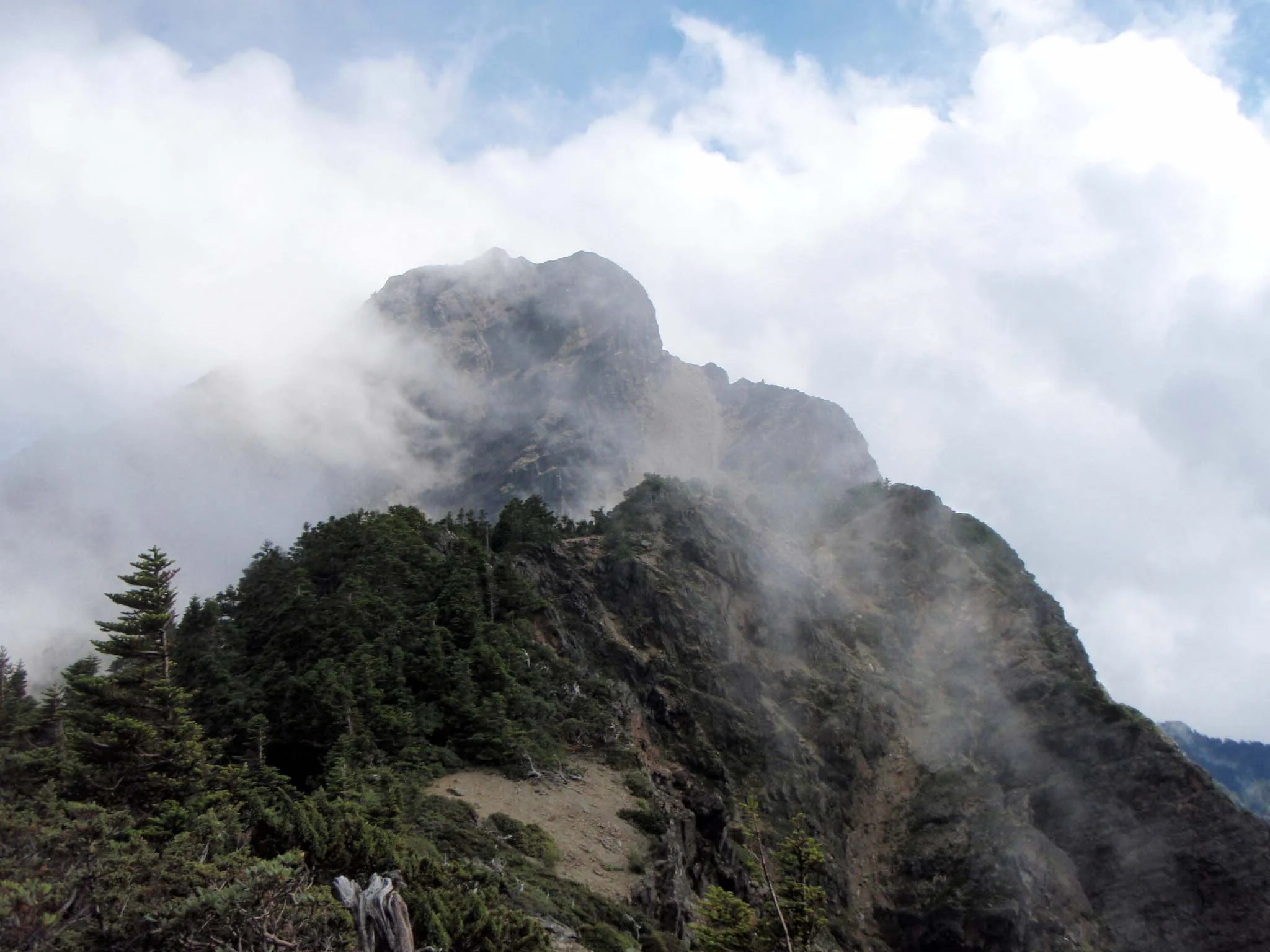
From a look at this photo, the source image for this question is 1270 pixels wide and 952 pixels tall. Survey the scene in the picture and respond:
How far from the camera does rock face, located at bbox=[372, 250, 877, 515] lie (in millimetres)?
94750

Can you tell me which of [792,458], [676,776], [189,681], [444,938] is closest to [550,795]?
[676,776]

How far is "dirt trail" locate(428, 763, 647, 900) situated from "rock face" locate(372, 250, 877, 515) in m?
51.8

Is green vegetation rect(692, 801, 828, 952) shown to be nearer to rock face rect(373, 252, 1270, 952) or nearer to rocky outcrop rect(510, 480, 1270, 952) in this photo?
rock face rect(373, 252, 1270, 952)

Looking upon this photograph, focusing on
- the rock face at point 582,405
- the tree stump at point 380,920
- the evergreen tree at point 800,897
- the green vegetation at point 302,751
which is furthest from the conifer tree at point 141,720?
the rock face at point 582,405

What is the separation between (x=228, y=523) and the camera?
91.1m

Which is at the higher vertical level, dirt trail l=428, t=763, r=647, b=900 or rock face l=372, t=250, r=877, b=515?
rock face l=372, t=250, r=877, b=515

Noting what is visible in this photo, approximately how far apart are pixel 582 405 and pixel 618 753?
61.5m

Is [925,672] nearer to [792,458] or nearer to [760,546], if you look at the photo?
[760,546]

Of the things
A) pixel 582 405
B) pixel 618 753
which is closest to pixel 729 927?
pixel 618 753

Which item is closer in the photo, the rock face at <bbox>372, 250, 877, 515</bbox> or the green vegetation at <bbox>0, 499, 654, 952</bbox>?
the green vegetation at <bbox>0, 499, 654, 952</bbox>

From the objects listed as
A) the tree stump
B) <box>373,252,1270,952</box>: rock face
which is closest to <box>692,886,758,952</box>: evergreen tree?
the tree stump

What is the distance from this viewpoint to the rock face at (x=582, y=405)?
3730 inches

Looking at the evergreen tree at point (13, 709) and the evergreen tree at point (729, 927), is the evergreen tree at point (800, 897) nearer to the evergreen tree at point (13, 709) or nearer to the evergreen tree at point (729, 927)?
the evergreen tree at point (729, 927)

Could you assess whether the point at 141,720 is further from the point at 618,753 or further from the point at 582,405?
the point at 582,405
